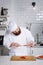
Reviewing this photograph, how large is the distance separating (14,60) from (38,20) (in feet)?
10.6

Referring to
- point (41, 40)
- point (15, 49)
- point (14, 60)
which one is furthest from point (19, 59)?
point (41, 40)

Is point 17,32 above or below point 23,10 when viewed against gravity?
below

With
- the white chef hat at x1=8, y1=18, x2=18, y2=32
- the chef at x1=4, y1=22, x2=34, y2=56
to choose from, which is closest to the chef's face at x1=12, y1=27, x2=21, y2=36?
the chef at x1=4, y1=22, x2=34, y2=56

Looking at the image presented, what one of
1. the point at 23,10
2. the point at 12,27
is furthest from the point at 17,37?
the point at 23,10

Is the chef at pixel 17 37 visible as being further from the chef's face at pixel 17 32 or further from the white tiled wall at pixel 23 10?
the white tiled wall at pixel 23 10

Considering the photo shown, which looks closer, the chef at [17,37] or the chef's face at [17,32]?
the chef at [17,37]

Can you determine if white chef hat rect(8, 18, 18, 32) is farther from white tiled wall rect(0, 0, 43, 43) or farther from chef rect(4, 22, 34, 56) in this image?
white tiled wall rect(0, 0, 43, 43)

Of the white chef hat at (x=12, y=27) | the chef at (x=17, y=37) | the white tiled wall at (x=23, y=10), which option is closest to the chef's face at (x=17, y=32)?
the chef at (x=17, y=37)

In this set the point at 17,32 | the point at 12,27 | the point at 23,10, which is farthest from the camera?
the point at 23,10

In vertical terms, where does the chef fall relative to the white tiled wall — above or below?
below

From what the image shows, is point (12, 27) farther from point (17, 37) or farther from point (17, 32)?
point (17, 37)

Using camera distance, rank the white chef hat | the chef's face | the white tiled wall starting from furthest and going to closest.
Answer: the white tiled wall < the chef's face < the white chef hat

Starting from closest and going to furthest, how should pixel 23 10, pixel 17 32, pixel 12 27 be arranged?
pixel 12 27 < pixel 17 32 < pixel 23 10

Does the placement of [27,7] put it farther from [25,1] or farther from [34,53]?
[34,53]
